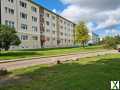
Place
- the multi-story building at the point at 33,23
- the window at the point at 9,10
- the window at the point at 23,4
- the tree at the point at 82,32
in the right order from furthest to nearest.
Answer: the tree at the point at 82,32 → the window at the point at 23,4 → the multi-story building at the point at 33,23 → the window at the point at 9,10

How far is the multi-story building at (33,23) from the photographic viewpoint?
180ft

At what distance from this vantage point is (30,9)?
220ft

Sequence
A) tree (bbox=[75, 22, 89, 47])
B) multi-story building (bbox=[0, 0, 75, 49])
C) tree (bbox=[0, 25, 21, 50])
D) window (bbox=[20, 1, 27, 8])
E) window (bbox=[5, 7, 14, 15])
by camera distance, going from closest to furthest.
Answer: tree (bbox=[0, 25, 21, 50]) < window (bbox=[5, 7, 14, 15]) < multi-story building (bbox=[0, 0, 75, 49]) < window (bbox=[20, 1, 27, 8]) < tree (bbox=[75, 22, 89, 47])

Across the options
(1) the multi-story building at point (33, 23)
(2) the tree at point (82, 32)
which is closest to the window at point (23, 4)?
(1) the multi-story building at point (33, 23)

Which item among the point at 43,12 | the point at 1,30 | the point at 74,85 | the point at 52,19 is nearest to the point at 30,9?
the point at 43,12

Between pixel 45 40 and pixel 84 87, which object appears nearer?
pixel 84 87

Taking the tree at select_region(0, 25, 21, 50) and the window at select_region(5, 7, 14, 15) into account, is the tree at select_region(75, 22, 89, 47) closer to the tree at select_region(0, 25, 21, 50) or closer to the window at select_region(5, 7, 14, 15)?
the window at select_region(5, 7, 14, 15)

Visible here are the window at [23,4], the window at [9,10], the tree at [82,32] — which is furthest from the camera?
the tree at [82,32]

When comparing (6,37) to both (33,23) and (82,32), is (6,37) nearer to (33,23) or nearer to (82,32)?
(33,23)

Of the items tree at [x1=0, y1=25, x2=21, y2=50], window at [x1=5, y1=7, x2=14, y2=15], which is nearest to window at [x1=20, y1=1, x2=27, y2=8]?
window at [x1=5, y1=7, x2=14, y2=15]

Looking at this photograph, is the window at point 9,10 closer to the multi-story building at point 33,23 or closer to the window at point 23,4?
the multi-story building at point 33,23

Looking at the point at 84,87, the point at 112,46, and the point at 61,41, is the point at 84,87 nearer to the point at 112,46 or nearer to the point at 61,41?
the point at 112,46

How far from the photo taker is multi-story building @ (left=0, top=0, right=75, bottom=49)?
2158 inches

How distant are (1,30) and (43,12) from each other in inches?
1870
